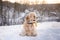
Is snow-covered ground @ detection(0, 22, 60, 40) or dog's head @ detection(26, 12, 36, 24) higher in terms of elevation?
dog's head @ detection(26, 12, 36, 24)

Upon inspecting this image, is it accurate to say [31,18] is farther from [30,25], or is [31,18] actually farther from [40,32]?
[40,32]

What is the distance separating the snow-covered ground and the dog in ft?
0.14

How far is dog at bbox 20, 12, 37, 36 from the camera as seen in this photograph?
133 centimetres

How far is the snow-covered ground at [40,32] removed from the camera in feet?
4.34

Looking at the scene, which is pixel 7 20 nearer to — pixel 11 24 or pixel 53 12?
pixel 11 24

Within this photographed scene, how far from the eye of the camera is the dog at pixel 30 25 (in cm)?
133

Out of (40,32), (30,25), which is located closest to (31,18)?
(30,25)

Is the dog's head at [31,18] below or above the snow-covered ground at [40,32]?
above

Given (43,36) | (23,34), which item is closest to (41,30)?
(43,36)

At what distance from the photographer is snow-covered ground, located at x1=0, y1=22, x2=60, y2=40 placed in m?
1.32

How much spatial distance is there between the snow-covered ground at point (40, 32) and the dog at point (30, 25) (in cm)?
4

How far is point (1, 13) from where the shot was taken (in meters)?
1.33

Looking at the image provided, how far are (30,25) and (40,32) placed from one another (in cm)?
14

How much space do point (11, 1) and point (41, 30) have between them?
0.46 m
